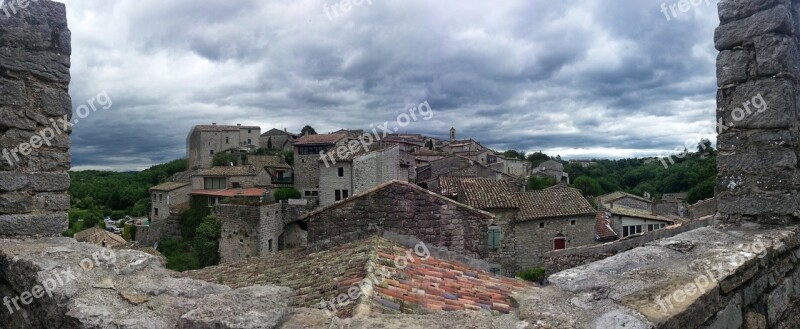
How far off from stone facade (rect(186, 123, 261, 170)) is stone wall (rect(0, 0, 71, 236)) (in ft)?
207

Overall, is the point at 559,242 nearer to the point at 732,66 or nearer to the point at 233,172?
the point at 732,66

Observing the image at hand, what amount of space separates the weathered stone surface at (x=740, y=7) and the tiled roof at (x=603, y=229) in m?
24.1

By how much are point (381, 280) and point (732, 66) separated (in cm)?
338

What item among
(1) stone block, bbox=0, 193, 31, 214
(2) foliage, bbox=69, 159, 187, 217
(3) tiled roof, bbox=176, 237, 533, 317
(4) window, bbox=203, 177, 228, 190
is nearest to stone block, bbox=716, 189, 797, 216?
Result: (3) tiled roof, bbox=176, 237, 533, 317

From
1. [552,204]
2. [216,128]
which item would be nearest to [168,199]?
[216,128]

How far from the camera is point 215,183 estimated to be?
43.6m

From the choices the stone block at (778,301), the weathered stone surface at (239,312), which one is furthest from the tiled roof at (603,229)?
the weathered stone surface at (239,312)

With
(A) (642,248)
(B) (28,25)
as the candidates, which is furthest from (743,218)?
(B) (28,25)

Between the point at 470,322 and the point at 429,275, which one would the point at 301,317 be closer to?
the point at 470,322

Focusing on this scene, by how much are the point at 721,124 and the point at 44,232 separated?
573 centimetres

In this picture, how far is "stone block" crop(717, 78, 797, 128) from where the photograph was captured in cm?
388

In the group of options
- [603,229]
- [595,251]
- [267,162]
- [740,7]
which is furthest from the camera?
[267,162]

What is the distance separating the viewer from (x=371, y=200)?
6.60 meters

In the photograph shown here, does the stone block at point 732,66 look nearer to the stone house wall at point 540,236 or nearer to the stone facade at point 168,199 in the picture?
the stone house wall at point 540,236
